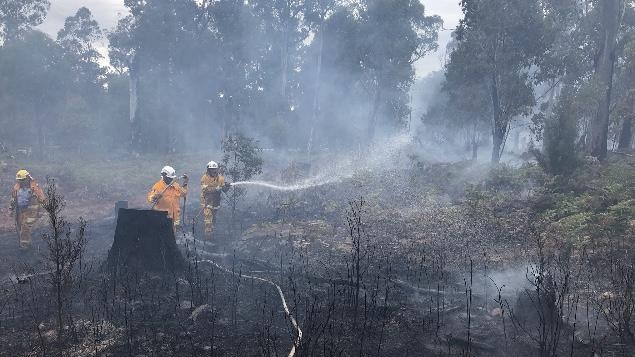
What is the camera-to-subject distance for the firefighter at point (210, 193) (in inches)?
464

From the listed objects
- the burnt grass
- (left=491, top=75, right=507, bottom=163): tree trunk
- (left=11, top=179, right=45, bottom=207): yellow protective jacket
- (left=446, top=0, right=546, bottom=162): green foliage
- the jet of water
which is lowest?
the burnt grass

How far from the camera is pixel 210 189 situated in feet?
38.8

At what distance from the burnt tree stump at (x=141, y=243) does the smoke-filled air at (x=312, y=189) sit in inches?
1.4

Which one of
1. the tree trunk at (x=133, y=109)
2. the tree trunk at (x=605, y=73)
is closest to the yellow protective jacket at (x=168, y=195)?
the tree trunk at (x=605, y=73)

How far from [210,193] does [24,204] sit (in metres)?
4.35

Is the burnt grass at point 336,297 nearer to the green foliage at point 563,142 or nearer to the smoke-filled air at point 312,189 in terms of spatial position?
the smoke-filled air at point 312,189

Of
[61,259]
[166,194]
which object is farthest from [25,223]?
[61,259]

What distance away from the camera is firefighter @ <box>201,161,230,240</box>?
1179 cm

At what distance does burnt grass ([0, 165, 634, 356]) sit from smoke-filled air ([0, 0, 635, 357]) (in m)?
0.06

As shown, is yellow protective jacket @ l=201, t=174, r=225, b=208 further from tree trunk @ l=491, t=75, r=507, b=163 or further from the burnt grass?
tree trunk @ l=491, t=75, r=507, b=163

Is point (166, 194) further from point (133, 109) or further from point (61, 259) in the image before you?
point (133, 109)

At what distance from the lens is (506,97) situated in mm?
21328

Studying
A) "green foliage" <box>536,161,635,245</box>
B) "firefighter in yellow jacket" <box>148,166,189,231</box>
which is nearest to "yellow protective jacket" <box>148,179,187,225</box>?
"firefighter in yellow jacket" <box>148,166,189,231</box>

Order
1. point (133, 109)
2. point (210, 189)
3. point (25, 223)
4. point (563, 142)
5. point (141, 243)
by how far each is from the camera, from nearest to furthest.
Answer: point (141, 243)
point (25, 223)
point (210, 189)
point (563, 142)
point (133, 109)
